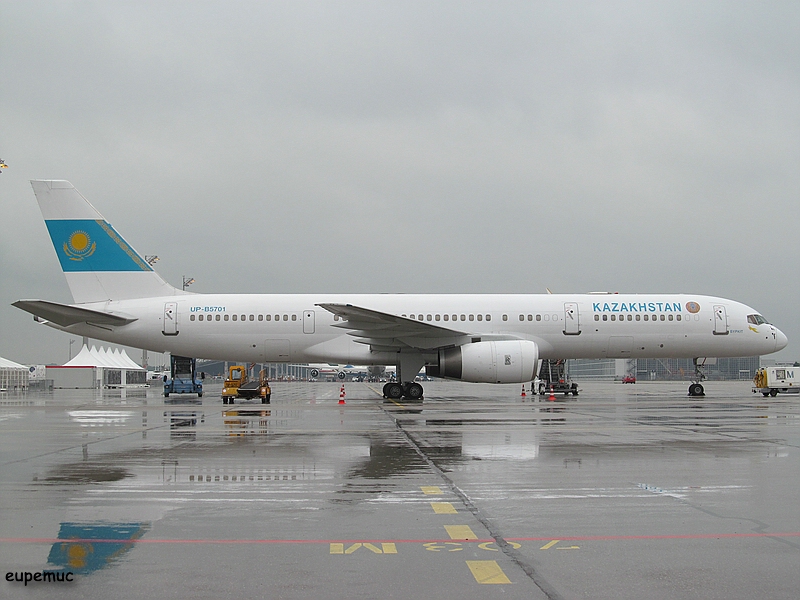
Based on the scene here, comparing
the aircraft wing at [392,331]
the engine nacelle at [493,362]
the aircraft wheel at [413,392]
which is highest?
the aircraft wing at [392,331]

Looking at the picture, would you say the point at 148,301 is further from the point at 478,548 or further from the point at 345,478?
the point at 478,548

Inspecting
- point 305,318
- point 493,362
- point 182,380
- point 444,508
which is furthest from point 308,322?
point 444,508

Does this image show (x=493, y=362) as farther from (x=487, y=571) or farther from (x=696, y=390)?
(x=487, y=571)

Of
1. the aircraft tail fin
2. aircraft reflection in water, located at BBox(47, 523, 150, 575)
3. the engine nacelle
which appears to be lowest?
aircraft reflection in water, located at BBox(47, 523, 150, 575)

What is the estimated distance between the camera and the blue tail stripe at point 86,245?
2620 centimetres

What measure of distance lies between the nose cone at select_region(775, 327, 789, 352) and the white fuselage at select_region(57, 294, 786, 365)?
2234mm

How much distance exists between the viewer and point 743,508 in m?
6.46

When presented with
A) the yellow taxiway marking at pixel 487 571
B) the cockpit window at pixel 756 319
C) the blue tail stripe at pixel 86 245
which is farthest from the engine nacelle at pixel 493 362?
the yellow taxiway marking at pixel 487 571

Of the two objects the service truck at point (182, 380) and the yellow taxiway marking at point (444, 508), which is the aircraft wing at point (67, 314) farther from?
the yellow taxiway marking at point (444, 508)

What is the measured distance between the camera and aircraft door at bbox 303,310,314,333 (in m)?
26.0

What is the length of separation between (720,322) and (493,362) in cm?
1007

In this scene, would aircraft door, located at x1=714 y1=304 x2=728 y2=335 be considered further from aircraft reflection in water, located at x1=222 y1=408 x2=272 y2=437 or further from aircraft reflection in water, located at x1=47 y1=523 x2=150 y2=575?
aircraft reflection in water, located at x1=47 y1=523 x2=150 y2=575

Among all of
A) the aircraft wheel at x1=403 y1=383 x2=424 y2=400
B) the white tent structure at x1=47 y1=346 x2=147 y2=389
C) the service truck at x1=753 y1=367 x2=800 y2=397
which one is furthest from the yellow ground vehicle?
the white tent structure at x1=47 y1=346 x2=147 y2=389

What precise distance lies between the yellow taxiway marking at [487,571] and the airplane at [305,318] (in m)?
20.3
